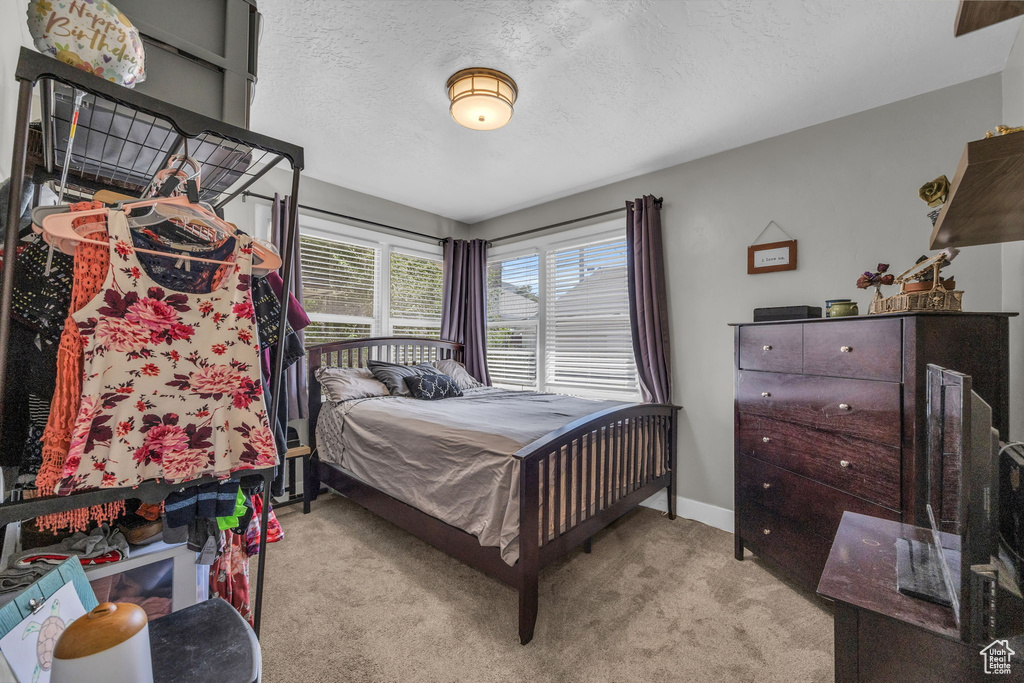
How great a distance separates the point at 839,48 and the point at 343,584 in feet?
10.8

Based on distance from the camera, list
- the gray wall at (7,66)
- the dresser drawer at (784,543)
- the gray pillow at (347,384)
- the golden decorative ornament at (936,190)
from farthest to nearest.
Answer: the gray pillow at (347,384) < the dresser drawer at (784,543) < the golden decorative ornament at (936,190) < the gray wall at (7,66)

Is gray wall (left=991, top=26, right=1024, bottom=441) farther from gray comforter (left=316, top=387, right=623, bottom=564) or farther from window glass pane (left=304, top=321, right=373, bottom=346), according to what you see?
→ window glass pane (left=304, top=321, right=373, bottom=346)

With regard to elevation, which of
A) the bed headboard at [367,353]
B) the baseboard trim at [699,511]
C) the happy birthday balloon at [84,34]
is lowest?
the baseboard trim at [699,511]

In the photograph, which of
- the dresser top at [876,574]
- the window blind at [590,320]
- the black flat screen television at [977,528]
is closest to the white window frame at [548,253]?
the window blind at [590,320]

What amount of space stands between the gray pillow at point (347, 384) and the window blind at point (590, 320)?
1518mm

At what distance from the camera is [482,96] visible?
1953 mm

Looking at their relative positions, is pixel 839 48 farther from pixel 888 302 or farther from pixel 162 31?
pixel 162 31

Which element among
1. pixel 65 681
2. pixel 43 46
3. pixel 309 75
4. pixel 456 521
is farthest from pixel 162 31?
pixel 456 521

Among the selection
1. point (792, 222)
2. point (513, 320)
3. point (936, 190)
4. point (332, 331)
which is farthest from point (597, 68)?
point (332, 331)

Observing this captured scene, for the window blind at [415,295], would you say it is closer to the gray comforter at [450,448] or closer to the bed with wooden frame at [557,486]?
the bed with wooden frame at [557,486]

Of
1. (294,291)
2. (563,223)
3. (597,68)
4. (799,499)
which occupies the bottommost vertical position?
(799,499)

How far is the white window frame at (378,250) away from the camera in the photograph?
334 centimetres

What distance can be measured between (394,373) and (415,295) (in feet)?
3.51

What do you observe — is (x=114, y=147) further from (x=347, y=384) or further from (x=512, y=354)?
(x=512, y=354)
